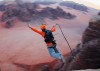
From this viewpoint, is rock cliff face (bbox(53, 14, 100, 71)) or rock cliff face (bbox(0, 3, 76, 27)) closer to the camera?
rock cliff face (bbox(53, 14, 100, 71))

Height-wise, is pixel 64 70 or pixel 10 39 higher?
pixel 64 70

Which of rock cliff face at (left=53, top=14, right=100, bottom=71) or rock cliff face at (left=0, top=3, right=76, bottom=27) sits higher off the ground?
rock cliff face at (left=53, top=14, right=100, bottom=71)

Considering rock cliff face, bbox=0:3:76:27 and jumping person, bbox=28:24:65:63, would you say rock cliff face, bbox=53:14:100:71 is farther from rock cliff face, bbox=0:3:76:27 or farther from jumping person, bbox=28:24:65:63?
rock cliff face, bbox=0:3:76:27

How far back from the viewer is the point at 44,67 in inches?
720

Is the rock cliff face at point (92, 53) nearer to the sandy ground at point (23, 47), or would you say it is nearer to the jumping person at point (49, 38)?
the jumping person at point (49, 38)

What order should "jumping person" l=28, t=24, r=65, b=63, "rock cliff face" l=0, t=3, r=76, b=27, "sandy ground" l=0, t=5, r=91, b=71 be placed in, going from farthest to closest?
"rock cliff face" l=0, t=3, r=76, b=27 → "sandy ground" l=0, t=5, r=91, b=71 → "jumping person" l=28, t=24, r=65, b=63

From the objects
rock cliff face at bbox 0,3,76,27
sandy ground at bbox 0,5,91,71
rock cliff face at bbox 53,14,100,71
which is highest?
rock cliff face at bbox 53,14,100,71

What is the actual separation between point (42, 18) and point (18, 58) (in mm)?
12827

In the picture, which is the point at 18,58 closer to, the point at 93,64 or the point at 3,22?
the point at 93,64

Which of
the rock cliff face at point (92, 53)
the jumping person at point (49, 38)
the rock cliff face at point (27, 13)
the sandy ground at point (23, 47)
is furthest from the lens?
the rock cliff face at point (27, 13)

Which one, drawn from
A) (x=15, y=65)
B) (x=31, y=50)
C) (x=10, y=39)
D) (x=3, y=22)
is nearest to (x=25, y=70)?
(x=15, y=65)

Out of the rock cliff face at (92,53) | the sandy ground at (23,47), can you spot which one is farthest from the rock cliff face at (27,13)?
the rock cliff face at (92,53)

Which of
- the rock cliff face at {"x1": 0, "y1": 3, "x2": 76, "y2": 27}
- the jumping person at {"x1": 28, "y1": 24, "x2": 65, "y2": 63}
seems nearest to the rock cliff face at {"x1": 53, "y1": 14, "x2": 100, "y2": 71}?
the jumping person at {"x1": 28, "y1": 24, "x2": 65, "y2": 63}

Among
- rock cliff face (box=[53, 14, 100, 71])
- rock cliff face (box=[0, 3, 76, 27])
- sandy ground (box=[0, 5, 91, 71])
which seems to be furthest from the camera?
rock cliff face (box=[0, 3, 76, 27])
